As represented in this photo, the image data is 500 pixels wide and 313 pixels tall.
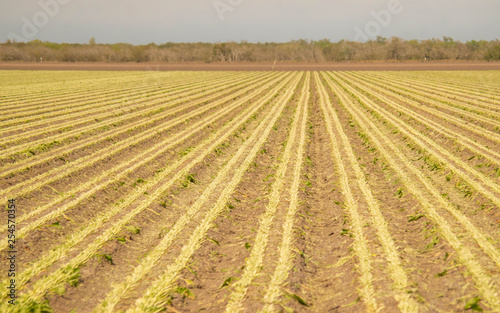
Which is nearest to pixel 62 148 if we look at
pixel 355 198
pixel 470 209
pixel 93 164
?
pixel 93 164

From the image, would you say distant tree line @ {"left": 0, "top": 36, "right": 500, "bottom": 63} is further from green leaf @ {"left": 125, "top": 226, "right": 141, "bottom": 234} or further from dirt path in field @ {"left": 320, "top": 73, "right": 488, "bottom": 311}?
green leaf @ {"left": 125, "top": 226, "right": 141, "bottom": 234}

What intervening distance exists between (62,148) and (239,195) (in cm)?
736

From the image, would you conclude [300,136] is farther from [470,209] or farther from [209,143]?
[470,209]

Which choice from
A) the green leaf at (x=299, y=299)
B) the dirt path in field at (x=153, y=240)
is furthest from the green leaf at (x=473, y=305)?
the dirt path in field at (x=153, y=240)

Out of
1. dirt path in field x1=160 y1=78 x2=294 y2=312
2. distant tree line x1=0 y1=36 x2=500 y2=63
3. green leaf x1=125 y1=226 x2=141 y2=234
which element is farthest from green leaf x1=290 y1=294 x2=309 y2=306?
distant tree line x1=0 y1=36 x2=500 y2=63

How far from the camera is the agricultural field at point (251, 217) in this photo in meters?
5.03

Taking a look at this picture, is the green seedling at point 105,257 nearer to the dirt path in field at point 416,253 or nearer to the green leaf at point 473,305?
the dirt path in field at point 416,253

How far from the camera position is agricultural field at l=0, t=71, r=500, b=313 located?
16.5ft

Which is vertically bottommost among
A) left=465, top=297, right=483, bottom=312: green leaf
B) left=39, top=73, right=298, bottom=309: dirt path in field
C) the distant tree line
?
left=39, top=73, right=298, bottom=309: dirt path in field

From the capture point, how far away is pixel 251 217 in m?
7.74

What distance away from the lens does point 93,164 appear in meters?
11.0

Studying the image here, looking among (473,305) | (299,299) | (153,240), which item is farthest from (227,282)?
(473,305)

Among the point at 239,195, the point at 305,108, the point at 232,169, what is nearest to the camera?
the point at 239,195

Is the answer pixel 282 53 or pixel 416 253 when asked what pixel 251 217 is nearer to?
→ pixel 416 253
